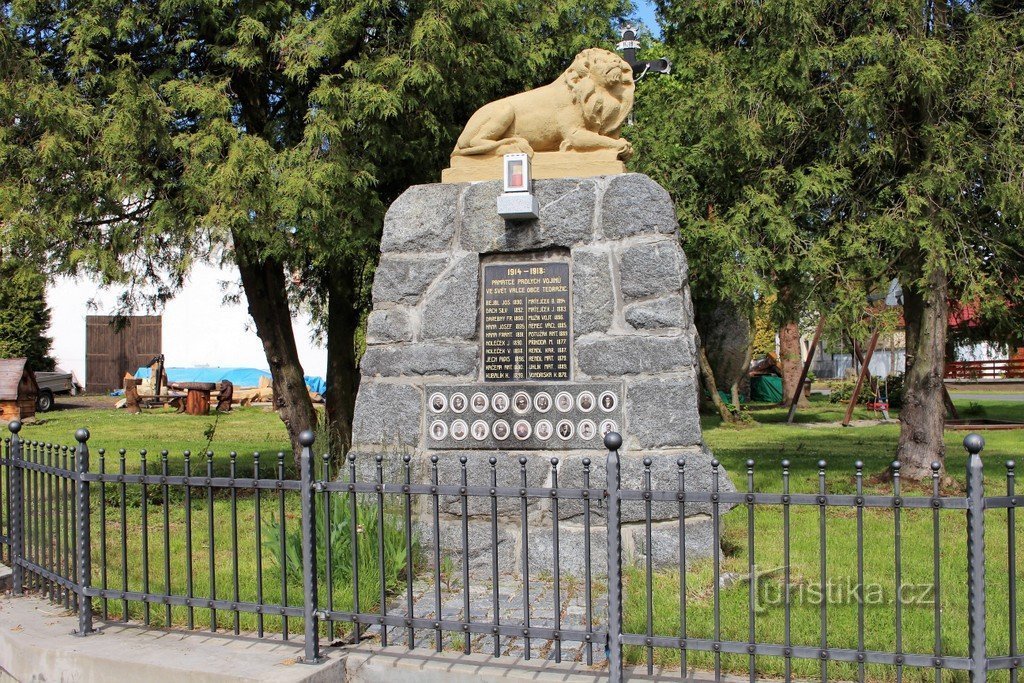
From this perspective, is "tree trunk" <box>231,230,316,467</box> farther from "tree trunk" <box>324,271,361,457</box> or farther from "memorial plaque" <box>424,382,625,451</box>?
"memorial plaque" <box>424,382,625,451</box>

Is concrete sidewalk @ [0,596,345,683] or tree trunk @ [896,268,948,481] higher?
tree trunk @ [896,268,948,481]

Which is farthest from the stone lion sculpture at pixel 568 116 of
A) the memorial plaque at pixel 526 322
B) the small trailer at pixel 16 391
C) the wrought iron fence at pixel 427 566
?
the small trailer at pixel 16 391

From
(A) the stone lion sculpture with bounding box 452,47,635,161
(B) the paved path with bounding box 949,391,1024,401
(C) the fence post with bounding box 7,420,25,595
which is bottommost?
(B) the paved path with bounding box 949,391,1024,401

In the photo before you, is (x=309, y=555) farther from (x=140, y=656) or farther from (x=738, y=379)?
(x=738, y=379)

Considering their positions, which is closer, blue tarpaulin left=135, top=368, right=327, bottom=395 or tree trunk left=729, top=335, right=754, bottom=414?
tree trunk left=729, top=335, right=754, bottom=414

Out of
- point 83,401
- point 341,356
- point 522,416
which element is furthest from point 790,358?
point 522,416

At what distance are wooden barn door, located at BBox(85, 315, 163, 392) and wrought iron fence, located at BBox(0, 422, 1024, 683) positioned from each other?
2164 cm

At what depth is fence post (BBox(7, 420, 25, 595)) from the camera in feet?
18.8

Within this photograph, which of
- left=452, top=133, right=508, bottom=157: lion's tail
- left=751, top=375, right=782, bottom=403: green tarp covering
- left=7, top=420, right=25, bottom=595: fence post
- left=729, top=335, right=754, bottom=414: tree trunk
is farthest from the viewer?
left=751, top=375, right=782, bottom=403: green tarp covering

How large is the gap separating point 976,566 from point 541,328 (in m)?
3.31

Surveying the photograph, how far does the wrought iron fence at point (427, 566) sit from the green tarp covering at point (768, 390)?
22486mm

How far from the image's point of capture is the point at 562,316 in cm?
642

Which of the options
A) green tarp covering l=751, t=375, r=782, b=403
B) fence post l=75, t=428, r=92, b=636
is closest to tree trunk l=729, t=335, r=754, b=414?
green tarp covering l=751, t=375, r=782, b=403

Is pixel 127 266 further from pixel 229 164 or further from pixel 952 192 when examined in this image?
pixel 952 192
